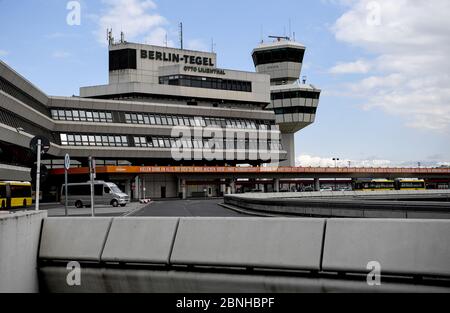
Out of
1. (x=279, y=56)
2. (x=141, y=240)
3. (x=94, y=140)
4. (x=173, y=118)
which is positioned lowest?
(x=141, y=240)

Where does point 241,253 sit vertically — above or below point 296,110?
below

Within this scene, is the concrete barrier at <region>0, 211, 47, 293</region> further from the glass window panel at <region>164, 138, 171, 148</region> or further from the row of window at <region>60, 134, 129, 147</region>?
the glass window panel at <region>164, 138, 171, 148</region>

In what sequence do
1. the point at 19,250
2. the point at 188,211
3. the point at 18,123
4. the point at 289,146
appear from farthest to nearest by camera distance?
the point at 289,146 < the point at 18,123 < the point at 188,211 < the point at 19,250

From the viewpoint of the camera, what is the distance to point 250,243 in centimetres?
822

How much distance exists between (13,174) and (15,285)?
176 ft

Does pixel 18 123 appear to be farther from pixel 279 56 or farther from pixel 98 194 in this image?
pixel 279 56

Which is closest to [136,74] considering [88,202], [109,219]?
[88,202]

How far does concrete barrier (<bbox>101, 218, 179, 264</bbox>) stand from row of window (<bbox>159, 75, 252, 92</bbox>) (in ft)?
276

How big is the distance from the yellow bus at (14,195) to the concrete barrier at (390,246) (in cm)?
4478

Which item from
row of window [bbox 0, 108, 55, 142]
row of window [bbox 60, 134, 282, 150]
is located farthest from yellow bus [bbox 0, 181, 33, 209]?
row of window [bbox 60, 134, 282, 150]

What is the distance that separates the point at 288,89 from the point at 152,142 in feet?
108

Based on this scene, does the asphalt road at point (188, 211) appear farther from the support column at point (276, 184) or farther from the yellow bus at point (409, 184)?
the support column at point (276, 184)

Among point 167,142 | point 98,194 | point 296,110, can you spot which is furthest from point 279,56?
A: point 98,194
